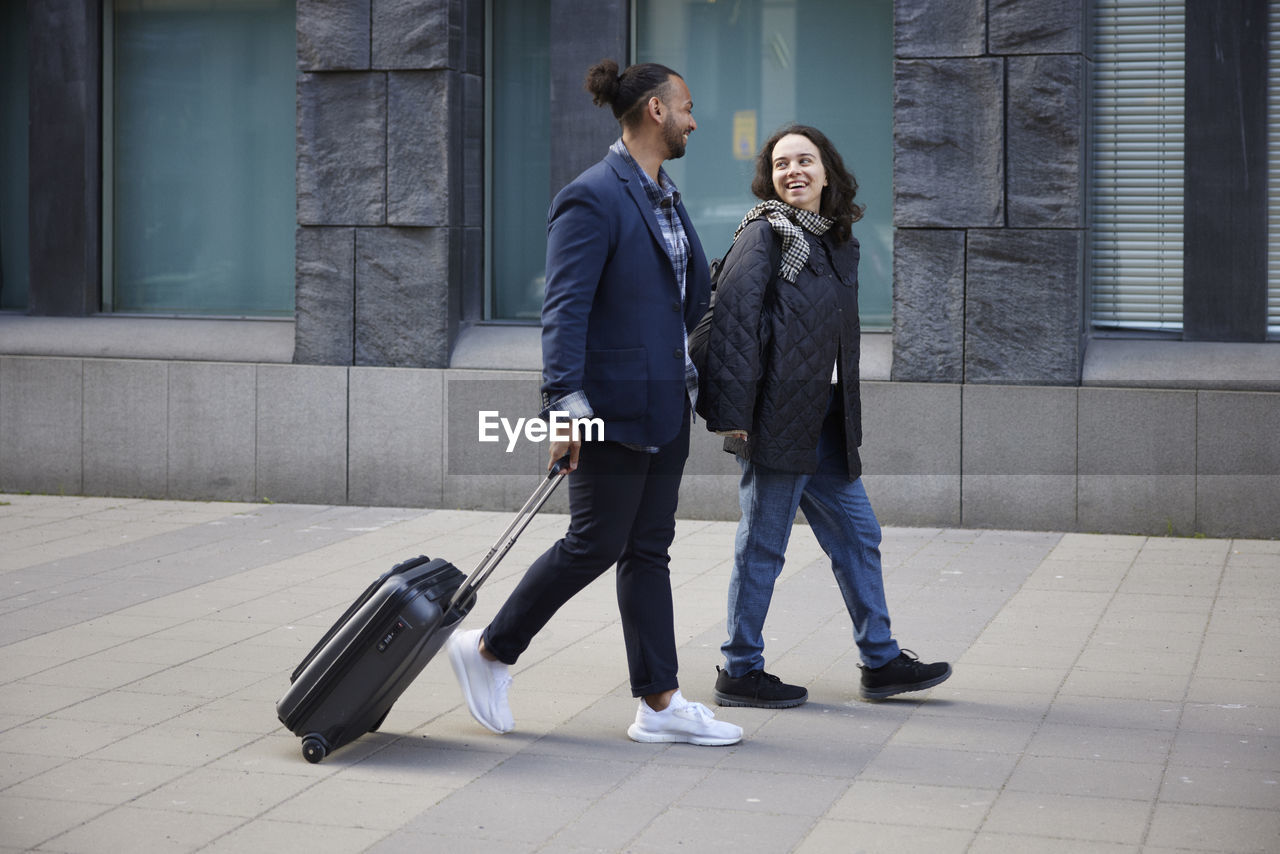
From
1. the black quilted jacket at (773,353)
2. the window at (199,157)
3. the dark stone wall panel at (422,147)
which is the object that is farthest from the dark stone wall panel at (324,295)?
the black quilted jacket at (773,353)

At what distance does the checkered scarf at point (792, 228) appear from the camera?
529 centimetres

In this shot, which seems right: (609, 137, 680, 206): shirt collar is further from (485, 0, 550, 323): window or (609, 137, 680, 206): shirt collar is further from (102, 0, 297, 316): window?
(102, 0, 297, 316): window

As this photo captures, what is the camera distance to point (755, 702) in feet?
17.5

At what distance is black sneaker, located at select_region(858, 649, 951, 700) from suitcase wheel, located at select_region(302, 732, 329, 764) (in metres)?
1.79

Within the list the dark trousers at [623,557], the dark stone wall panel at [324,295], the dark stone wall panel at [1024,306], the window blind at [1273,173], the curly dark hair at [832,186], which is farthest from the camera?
the dark stone wall panel at [324,295]

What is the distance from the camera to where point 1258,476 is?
27.5ft

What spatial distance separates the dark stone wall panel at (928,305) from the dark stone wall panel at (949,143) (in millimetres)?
109

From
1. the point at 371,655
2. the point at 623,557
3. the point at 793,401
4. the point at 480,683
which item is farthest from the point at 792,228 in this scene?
the point at 371,655

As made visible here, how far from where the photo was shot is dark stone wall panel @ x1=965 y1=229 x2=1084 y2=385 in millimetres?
8547

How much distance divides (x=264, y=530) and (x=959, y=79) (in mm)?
4355

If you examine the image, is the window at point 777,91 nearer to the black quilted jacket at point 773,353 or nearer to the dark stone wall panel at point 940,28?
the dark stone wall panel at point 940,28

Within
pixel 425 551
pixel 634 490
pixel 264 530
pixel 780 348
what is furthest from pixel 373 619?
pixel 264 530

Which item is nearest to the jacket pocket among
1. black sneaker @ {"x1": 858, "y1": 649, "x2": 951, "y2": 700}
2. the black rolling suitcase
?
the black rolling suitcase

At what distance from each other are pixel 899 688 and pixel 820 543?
532mm
